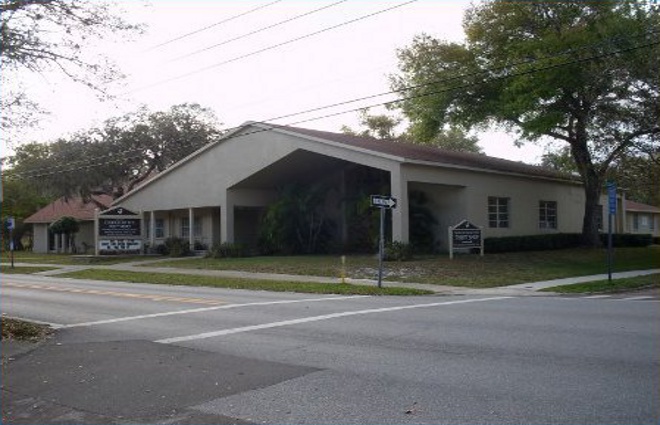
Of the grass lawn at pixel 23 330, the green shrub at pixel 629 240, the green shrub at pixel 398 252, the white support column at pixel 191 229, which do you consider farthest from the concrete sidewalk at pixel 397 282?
the green shrub at pixel 629 240

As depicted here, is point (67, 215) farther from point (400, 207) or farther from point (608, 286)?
point (608, 286)

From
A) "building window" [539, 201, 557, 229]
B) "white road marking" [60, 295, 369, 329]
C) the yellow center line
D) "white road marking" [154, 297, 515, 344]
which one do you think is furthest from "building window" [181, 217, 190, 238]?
"white road marking" [154, 297, 515, 344]

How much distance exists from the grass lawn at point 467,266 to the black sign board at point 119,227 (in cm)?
699

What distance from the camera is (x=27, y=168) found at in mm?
45625

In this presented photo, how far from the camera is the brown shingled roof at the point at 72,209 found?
51.9 m

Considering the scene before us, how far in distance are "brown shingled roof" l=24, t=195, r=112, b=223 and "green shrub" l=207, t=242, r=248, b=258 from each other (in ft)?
60.4

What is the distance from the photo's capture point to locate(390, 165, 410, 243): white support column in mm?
28469

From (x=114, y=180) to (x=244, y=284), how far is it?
94.6 ft

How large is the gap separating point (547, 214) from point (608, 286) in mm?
19362

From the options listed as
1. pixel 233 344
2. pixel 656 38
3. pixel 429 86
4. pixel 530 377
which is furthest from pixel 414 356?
pixel 429 86

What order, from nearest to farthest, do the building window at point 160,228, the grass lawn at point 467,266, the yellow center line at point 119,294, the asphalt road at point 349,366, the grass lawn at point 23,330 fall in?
the asphalt road at point 349,366 < the grass lawn at point 23,330 < the yellow center line at point 119,294 < the grass lawn at point 467,266 < the building window at point 160,228

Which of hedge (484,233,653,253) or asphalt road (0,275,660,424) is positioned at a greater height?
hedge (484,233,653,253)

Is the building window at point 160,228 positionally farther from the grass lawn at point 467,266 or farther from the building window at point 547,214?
the building window at point 547,214

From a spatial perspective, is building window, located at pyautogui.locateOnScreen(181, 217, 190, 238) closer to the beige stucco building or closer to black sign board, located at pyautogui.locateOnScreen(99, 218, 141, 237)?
the beige stucco building
